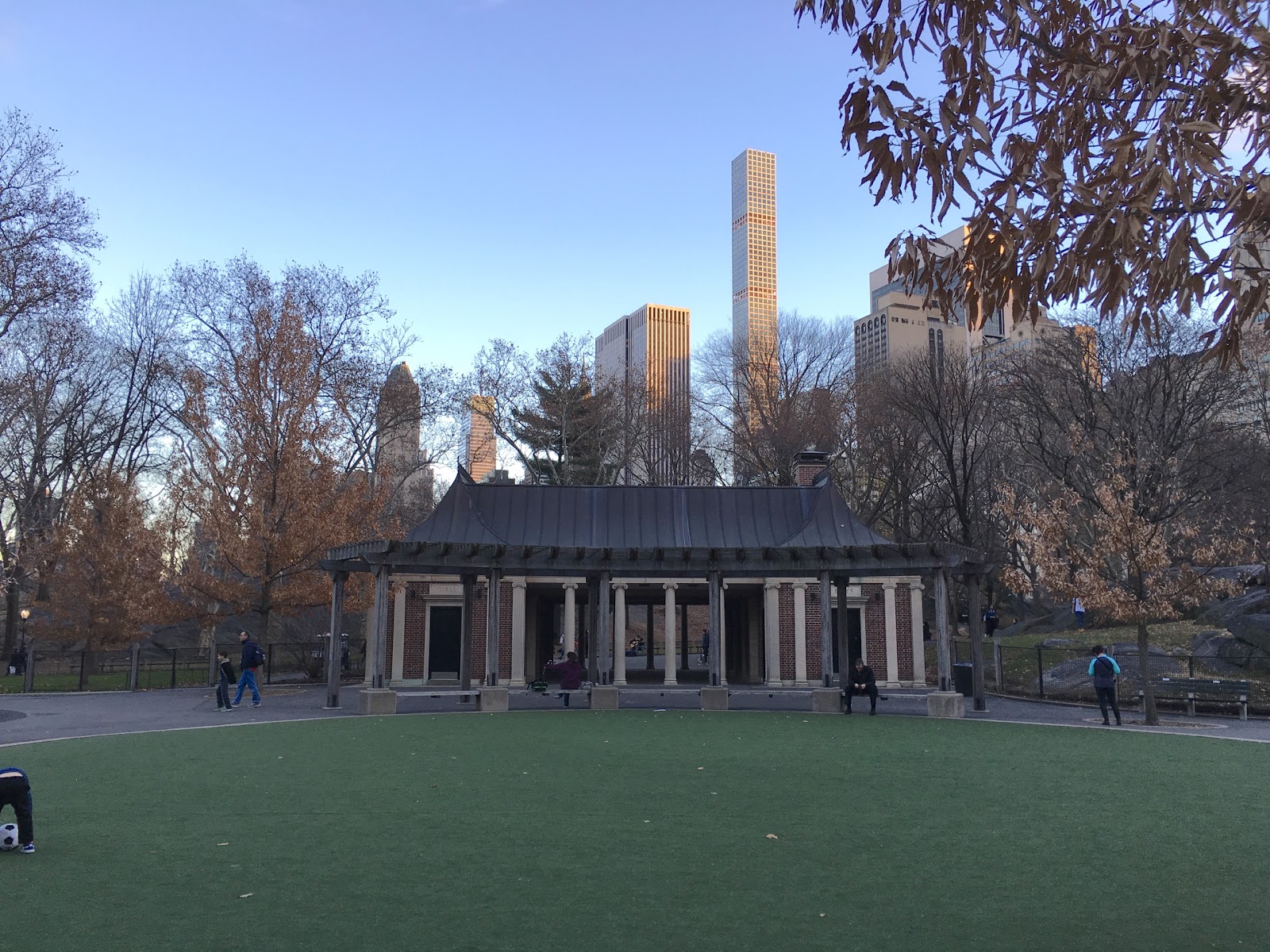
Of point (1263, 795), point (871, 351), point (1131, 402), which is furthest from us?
point (871, 351)

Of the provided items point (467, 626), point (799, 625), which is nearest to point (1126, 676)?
point (799, 625)

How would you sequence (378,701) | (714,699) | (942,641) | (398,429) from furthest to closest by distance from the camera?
(398,429) → (714,699) → (378,701) → (942,641)

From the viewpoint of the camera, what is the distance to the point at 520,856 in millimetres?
7090

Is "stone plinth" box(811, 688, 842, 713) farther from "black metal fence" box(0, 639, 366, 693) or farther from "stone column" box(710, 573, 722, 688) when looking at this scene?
"black metal fence" box(0, 639, 366, 693)

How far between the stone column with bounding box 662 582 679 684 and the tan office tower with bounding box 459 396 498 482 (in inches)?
463

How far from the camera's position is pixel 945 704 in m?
18.3

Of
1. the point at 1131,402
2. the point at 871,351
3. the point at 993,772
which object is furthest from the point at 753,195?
the point at 993,772

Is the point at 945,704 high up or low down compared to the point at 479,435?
down

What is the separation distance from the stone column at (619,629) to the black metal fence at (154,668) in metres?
7.50

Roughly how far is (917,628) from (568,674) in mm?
12082

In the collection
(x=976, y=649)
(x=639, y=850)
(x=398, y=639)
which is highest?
(x=398, y=639)

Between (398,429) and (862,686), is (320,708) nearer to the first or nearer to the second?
(862,686)

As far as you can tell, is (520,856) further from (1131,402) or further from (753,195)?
(753,195)

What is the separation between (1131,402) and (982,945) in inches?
1110
